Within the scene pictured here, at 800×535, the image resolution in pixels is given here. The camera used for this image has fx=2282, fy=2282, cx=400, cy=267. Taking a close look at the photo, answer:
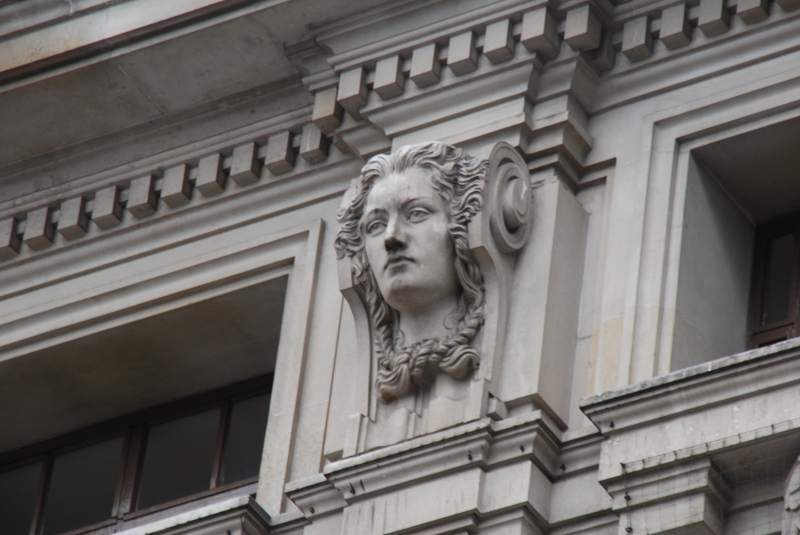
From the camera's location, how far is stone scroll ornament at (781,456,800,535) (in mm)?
10031

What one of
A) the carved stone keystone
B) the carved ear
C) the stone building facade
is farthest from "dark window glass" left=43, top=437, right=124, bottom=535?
the carved ear

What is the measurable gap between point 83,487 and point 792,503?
5.76m

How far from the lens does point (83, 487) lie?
570 inches

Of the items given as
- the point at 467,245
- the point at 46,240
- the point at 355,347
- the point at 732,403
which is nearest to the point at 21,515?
the point at 46,240

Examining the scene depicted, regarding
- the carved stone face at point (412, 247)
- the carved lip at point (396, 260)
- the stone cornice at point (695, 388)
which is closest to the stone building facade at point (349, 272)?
the stone cornice at point (695, 388)

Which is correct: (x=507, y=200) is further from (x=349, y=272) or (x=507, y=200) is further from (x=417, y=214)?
(x=349, y=272)

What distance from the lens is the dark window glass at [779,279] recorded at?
39.9 feet

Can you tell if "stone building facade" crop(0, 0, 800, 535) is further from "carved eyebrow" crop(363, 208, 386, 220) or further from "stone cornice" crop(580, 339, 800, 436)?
"carved eyebrow" crop(363, 208, 386, 220)

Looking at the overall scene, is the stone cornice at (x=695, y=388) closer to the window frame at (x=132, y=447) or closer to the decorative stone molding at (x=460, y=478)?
the decorative stone molding at (x=460, y=478)

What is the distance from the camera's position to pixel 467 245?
38.4ft

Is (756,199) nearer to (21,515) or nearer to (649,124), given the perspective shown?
(649,124)

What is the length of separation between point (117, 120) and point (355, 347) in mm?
2694

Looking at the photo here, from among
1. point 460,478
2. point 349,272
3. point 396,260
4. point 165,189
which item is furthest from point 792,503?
point 165,189

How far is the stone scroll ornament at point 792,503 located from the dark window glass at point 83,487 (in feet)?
17.4
